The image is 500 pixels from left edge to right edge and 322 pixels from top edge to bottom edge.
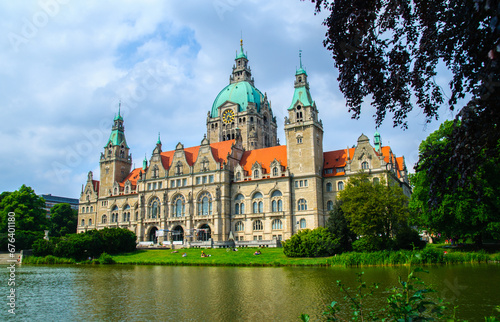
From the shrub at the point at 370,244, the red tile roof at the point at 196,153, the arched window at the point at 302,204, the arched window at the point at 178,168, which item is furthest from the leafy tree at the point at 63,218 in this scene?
the shrub at the point at 370,244

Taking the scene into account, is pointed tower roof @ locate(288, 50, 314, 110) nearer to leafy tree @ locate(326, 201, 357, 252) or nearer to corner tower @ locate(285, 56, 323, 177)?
corner tower @ locate(285, 56, 323, 177)

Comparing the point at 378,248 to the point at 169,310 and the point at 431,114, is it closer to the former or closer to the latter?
the point at 169,310

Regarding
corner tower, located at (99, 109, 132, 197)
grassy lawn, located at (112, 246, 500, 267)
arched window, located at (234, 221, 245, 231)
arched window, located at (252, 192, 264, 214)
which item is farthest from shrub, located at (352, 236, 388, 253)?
corner tower, located at (99, 109, 132, 197)

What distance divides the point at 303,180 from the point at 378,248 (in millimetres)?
23284

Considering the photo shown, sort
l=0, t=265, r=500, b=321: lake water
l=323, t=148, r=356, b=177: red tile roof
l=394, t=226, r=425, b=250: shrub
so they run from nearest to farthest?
l=0, t=265, r=500, b=321: lake water < l=394, t=226, r=425, b=250: shrub < l=323, t=148, r=356, b=177: red tile roof

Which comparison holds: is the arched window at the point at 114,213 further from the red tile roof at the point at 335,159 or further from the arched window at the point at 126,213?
the red tile roof at the point at 335,159

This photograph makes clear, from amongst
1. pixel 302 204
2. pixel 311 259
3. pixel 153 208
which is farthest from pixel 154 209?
pixel 311 259

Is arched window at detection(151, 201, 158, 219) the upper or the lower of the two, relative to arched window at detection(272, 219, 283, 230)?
upper

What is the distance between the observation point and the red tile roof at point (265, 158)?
7025 cm

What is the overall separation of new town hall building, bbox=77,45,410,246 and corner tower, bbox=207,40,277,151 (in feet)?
16.9

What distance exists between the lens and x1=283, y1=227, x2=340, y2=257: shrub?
4397 centimetres

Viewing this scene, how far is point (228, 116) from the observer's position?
9438 centimetres

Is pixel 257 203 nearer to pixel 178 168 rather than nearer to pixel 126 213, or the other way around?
pixel 178 168

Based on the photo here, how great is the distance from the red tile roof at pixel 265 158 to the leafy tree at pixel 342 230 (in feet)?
75.1
